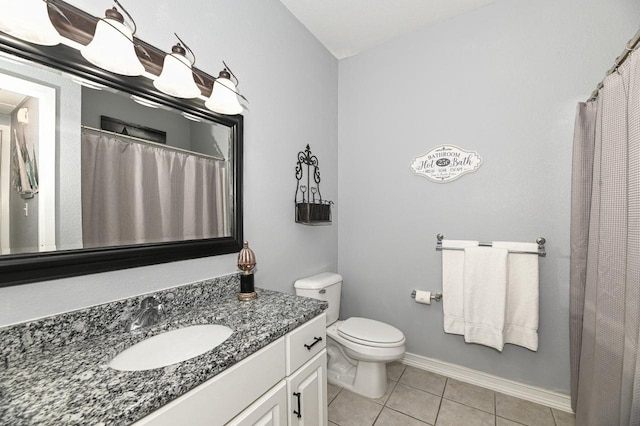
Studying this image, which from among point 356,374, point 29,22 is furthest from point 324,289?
point 29,22

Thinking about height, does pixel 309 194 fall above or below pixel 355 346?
above

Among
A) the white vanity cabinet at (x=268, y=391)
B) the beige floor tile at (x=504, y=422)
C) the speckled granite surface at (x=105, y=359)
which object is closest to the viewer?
the speckled granite surface at (x=105, y=359)

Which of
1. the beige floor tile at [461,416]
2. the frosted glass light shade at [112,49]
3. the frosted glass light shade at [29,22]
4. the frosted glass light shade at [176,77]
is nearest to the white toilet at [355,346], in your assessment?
the beige floor tile at [461,416]

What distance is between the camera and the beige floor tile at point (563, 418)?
5.09ft

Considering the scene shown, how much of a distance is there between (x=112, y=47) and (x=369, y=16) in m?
1.73

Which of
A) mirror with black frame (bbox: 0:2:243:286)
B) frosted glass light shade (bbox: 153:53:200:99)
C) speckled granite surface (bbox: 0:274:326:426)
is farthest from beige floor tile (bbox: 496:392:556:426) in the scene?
frosted glass light shade (bbox: 153:53:200:99)

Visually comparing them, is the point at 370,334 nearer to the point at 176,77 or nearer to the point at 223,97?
the point at 223,97

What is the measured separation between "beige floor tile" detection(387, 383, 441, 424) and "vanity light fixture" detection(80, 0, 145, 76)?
2.27 meters

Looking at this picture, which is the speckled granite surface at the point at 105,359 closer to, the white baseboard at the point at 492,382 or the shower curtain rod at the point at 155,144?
the shower curtain rod at the point at 155,144

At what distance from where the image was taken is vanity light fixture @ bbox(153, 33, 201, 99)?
1.13m

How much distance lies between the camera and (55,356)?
0.80 metres

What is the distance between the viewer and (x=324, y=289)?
1.95 meters

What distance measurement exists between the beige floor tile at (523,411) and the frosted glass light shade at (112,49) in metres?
2.63

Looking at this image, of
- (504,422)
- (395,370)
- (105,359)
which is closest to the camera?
(105,359)
